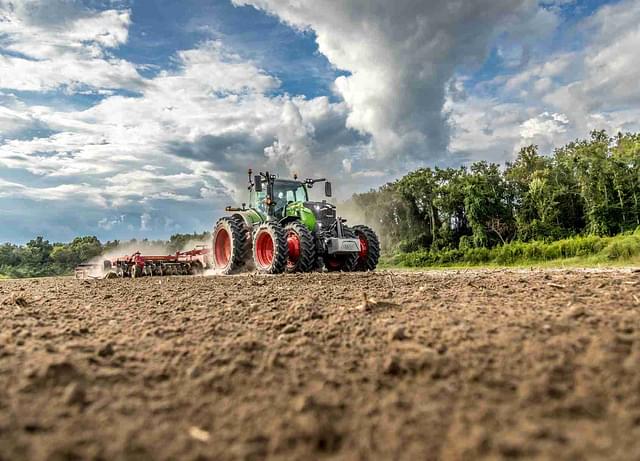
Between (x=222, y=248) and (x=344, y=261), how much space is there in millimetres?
5033

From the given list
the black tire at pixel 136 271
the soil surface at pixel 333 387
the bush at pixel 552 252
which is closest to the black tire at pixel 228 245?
the black tire at pixel 136 271

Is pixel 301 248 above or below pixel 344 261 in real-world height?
above

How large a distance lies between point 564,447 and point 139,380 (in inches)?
79.2

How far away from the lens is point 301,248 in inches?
464

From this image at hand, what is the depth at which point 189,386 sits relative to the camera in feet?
7.98

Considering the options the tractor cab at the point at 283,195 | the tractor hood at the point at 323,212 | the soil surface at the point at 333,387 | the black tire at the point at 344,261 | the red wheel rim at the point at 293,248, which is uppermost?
the tractor cab at the point at 283,195

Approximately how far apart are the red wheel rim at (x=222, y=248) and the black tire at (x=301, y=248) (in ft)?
13.9

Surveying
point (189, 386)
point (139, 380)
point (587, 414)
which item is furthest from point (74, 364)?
point (587, 414)

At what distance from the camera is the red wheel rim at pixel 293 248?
1211cm

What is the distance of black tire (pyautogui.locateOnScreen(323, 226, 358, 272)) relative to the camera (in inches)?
517

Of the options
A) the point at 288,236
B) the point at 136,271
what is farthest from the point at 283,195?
the point at 136,271

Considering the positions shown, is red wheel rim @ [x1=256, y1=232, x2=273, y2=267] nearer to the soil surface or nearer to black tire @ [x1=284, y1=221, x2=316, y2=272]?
black tire @ [x1=284, y1=221, x2=316, y2=272]

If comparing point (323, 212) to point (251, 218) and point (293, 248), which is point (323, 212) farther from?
point (251, 218)

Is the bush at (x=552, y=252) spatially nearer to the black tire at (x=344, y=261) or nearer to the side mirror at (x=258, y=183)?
the black tire at (x=344, y=261)
